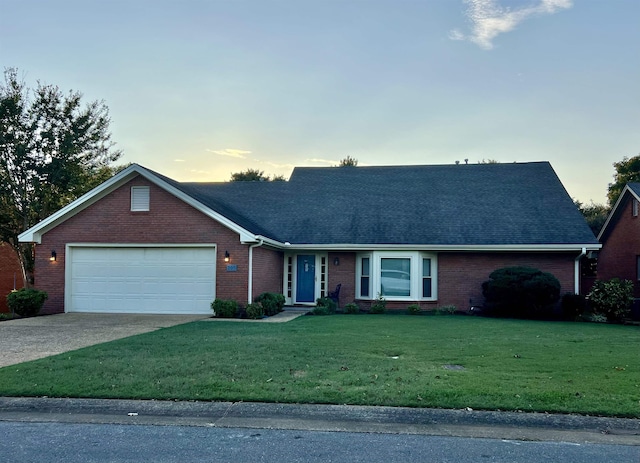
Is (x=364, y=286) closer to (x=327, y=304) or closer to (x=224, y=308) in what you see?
(x=327, y=304)

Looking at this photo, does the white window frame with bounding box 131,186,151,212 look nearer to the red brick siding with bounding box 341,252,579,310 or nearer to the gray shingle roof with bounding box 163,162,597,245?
the gray shingle roof with bounding box 163,162,597,245

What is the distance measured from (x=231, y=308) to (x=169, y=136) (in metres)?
9.13

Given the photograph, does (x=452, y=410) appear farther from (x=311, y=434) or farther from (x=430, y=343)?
(x=430, y=343)

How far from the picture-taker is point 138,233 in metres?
17.2

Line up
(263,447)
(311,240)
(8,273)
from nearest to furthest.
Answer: (263,447), (311,240), (8,273)

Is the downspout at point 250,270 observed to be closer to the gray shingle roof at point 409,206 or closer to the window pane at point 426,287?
the gray shingle roof at point 409,206

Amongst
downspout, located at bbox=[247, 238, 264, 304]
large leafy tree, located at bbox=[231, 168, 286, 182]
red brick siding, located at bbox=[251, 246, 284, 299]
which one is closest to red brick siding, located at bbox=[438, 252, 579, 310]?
red brick siding, located at bbox=[251, 246, 284, 299]

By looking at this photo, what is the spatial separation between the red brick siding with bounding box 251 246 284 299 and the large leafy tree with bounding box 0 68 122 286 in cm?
993

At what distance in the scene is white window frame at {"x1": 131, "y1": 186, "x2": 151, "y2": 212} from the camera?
17234mm

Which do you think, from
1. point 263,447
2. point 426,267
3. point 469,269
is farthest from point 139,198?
point 263,447

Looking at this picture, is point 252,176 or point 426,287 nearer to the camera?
point 426,287

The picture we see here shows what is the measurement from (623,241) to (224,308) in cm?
1837

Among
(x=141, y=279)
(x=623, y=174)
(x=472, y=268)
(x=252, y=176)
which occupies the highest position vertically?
(x=252, y=176)

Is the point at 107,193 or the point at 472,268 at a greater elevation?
the point at 107,193
